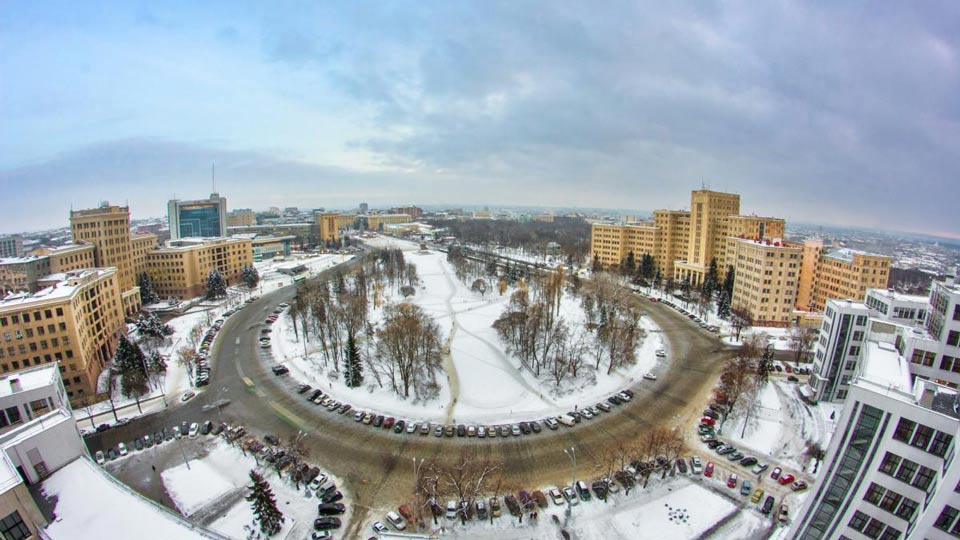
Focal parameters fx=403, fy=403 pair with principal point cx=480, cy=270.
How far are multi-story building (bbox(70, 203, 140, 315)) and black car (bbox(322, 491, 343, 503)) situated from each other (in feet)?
220

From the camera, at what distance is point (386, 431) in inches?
1484

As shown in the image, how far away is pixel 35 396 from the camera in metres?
27.6

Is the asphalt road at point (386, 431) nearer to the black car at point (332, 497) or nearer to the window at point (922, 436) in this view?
the black car at point (332, 497)

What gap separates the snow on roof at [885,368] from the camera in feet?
75.2

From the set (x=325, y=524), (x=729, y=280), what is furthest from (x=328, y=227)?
(x=325, y=524)

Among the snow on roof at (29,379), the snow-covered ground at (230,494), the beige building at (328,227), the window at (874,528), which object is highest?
the beige building at (328,227)

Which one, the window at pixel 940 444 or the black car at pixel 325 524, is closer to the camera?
the window at pixel 940 444

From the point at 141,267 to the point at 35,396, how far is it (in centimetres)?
6826

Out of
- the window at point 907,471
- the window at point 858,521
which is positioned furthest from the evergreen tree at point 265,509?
the window at point 907,471

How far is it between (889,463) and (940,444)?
2.28m

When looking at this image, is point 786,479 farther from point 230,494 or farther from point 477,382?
point 230,494

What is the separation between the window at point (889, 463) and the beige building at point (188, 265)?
106 m

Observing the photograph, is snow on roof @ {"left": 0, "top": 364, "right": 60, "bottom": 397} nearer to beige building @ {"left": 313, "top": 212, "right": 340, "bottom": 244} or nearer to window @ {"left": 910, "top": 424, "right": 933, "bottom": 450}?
window @ {"left": 910, "top": 424, "right": 933, "bottom": 450}

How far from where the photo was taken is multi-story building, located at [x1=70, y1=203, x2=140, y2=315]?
74.4m
